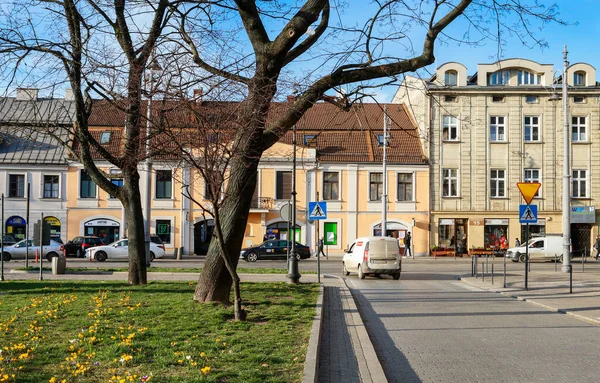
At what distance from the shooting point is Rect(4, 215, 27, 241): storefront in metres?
45.4

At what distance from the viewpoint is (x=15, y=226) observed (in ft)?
150

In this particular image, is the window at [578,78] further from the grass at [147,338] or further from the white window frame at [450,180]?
the grass at [147,338]

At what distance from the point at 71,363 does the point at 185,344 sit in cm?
152

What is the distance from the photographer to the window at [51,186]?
1820 inches

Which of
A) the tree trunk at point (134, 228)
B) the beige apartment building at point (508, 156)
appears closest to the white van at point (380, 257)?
the tree trunk at point (134, 228)

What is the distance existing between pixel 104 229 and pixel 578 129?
114ft

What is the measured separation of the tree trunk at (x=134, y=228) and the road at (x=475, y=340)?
5.58m

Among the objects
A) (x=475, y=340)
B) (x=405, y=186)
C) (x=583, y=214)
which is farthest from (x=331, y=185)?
(x=475, y=340)

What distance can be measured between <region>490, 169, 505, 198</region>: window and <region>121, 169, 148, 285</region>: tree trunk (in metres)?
36.3

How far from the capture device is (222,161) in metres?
10.5

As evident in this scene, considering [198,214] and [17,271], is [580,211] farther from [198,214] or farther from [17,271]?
[17,271]

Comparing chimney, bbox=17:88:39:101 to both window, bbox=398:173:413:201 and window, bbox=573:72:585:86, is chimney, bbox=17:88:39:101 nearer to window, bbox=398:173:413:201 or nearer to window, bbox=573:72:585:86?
window, bbox=398:173:413:201

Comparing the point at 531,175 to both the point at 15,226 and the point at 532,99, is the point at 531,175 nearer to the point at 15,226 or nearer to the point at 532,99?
the point at 532,99

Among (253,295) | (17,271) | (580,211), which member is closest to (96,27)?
(253,295)
